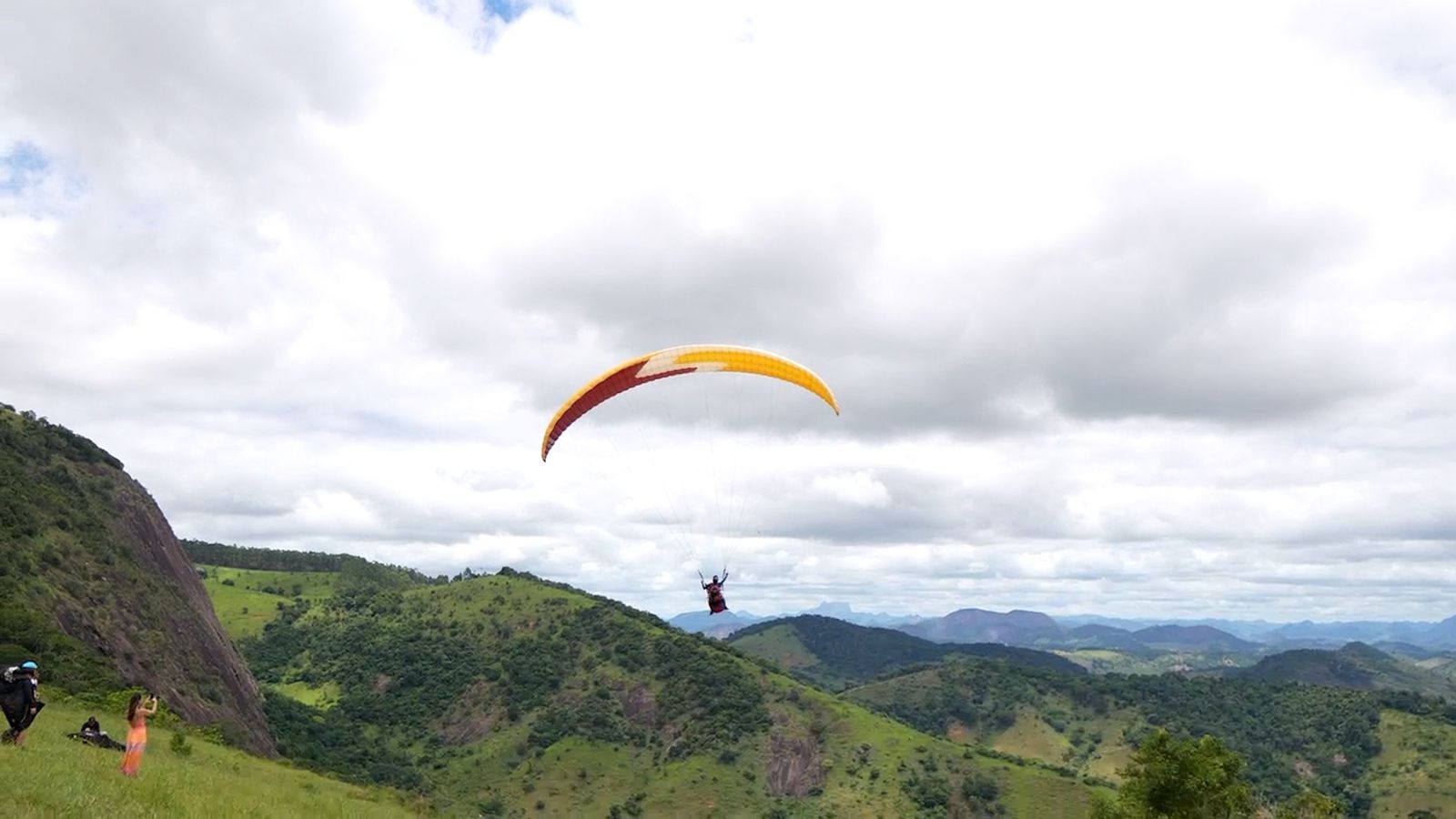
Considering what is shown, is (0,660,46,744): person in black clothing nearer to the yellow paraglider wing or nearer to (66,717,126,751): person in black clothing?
(66,717,126,751): person in black clothing

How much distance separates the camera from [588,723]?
469 ft

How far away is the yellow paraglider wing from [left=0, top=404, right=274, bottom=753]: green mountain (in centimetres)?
2776

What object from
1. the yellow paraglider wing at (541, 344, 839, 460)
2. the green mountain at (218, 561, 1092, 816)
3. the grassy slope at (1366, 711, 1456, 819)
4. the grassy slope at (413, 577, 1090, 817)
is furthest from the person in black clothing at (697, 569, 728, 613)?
the grassy slope at (1366, 711, 1456, 819)

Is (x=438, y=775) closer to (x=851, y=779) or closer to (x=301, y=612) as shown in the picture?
(x=851, y=779)

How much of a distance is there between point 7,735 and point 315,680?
156m

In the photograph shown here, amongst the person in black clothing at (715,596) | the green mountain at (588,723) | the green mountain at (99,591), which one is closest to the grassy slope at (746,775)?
the green mountain at (588,723)

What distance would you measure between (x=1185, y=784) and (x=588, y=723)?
354 feet

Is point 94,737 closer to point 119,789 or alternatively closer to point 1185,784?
point 119,789

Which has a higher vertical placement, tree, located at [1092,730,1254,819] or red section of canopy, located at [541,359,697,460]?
red section of canopy, located at [541,359,697,460]

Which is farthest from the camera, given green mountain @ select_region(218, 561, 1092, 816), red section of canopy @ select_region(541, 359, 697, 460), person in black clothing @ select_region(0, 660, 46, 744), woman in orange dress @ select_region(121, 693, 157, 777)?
green mountain @ select_region(218, 561, 1092, 816)

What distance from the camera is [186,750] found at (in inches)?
1224

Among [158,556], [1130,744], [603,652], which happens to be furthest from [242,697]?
[1130,744]

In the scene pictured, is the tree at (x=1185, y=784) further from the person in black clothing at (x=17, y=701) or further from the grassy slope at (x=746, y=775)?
the grassy slope at (x=746, y=775)

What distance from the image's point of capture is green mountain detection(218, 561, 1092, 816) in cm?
12338
